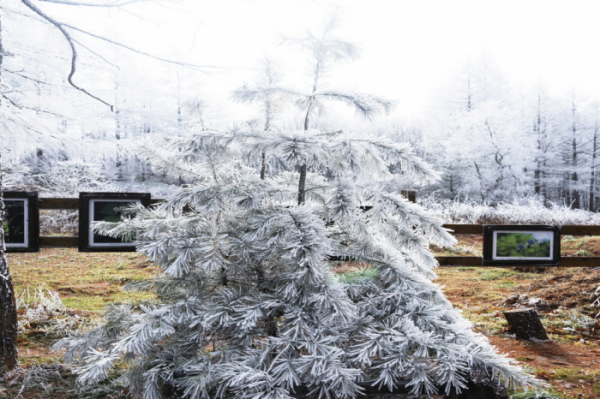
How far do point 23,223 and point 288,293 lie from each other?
6.77 ft

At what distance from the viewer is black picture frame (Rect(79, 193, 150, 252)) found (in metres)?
2.40

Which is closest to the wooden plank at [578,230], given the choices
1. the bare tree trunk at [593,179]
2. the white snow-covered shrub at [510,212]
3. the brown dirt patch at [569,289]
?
the brown dirt patch at [569,289]

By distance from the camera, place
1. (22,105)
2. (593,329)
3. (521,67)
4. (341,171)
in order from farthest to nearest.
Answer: (521,67) < (22,105) < (593,329) < (341,171)

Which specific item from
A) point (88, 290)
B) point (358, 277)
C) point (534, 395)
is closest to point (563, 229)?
point (534, 395)

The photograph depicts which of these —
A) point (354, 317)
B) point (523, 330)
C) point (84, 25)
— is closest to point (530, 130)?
point (523, 330)

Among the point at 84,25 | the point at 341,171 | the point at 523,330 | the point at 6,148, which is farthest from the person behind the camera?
the point at 84,25

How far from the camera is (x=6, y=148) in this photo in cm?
316

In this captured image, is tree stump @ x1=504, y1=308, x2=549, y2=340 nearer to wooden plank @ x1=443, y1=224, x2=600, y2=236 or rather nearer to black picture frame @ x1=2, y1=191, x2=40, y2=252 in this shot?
wooden plank @ x1=443, y1=224, x2=600, y2=236

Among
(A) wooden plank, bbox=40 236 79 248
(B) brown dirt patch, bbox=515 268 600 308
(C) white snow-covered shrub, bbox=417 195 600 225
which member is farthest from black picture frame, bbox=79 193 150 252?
(B) brown dirt patch, bbox=515 268 600 308

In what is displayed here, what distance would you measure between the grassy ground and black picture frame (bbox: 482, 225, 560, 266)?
0.47m

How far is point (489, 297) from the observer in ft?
11.6

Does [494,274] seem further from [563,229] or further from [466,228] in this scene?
[466,228]

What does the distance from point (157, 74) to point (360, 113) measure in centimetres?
368

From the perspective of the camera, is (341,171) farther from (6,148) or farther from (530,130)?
(530,130)
